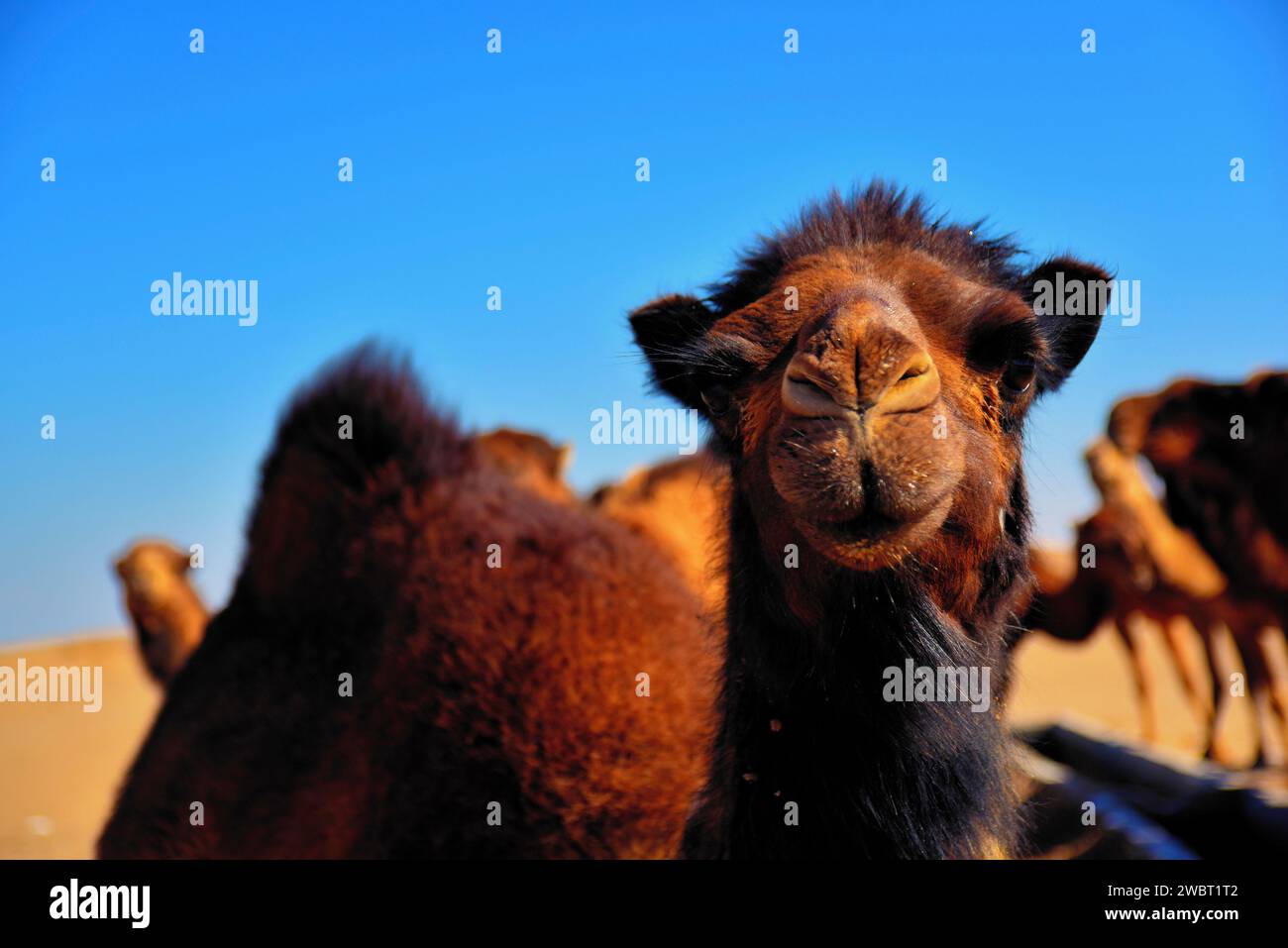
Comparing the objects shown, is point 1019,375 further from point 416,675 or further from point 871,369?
point 416,675

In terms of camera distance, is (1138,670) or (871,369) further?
(1138,670)

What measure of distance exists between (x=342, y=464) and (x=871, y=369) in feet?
10.5

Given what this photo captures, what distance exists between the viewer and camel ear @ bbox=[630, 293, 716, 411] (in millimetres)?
3359

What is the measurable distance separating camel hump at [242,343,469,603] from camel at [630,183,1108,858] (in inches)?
79.3

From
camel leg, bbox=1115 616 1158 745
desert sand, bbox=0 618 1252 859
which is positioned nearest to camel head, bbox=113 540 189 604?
desert sand, bbox=0 618 1252 859


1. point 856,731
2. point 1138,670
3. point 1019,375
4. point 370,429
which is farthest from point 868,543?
point 1138,670

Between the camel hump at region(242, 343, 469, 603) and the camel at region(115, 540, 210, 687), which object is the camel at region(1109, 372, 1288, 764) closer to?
the camel hump at region(242, 343, 469, 603)

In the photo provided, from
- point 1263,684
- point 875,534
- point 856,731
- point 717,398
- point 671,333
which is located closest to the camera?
point 875,534

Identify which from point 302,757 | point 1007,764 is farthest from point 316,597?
point 1007,764

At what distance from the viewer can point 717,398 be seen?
297cm

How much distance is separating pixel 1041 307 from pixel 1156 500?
9992 mm

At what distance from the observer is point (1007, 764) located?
313cm

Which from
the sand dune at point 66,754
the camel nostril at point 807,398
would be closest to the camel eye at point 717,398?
the camel nostril at point 807,398
